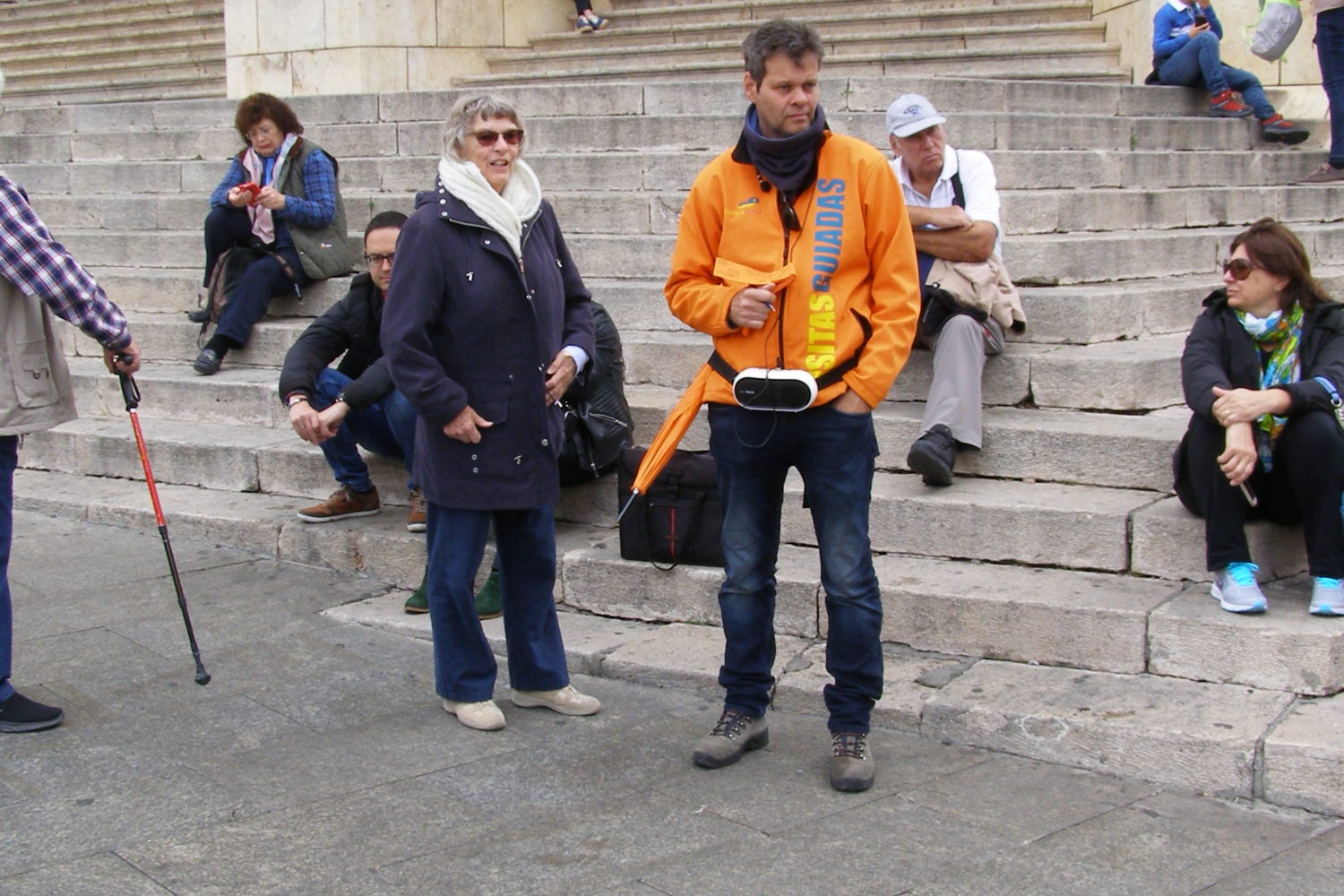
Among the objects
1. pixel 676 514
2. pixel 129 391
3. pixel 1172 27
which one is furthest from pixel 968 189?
pixel 1172 27

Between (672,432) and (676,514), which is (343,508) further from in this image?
(672,432)

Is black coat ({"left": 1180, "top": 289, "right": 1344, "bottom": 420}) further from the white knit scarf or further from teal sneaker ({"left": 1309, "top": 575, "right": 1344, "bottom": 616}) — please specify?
the white knit scarf

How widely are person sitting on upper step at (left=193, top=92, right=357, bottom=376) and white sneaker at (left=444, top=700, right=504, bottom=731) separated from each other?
3.97m

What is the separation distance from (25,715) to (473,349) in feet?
5.77

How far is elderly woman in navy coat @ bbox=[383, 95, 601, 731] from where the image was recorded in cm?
434

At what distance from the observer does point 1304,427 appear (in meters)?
4.48

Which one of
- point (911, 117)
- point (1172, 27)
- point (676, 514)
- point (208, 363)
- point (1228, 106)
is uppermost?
point (1172, 27)

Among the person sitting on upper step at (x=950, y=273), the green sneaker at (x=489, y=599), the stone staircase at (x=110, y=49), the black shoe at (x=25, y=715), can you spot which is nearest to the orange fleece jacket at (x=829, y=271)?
the person sitting on upper step at (x=950, y=273)

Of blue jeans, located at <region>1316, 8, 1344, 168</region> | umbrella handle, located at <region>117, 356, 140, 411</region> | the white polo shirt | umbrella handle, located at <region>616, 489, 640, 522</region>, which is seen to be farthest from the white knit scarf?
blue jeans, located at <region>1316, 8, 1344, 168</region>

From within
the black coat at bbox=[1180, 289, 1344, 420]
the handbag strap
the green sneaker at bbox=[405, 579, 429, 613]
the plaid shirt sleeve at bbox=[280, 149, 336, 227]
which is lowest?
the green sneaker at bbox=[405, 579, 429, 613]

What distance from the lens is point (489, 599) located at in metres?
5.56

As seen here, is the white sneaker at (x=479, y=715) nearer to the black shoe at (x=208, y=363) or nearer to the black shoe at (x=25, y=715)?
the black shoe at (x=25, y=715)

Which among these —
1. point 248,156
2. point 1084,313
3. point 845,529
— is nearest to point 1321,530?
point 845,529

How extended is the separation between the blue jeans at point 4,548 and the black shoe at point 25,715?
3cm
